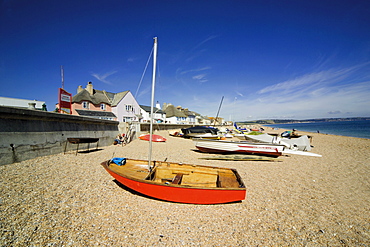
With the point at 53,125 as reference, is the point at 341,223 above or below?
below

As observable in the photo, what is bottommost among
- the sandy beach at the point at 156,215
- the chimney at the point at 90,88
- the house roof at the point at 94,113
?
the sandy beach at the point at 156,215

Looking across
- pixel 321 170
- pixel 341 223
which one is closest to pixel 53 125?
pixel 341 223

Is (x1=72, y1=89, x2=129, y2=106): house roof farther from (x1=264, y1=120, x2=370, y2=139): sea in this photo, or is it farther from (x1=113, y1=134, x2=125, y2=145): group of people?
(x1=264, y1=120, x2=370, y2=139): sea

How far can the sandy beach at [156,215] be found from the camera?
3.41 metres

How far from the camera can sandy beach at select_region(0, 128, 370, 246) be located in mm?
3408

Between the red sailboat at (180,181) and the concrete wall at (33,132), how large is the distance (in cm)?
445

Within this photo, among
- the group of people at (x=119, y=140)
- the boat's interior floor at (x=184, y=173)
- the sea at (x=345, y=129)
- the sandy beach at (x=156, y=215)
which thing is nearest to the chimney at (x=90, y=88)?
the group of people at (x=119, y=140)

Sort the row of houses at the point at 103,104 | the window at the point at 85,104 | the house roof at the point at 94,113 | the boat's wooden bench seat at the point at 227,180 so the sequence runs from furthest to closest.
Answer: the window at the point at 85,104 → the row of houses at the point at 103,104 → the house roof at the point at 94,113 → the boat's wooden bench seat at the point at 227,180

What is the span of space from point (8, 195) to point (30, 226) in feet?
5.93

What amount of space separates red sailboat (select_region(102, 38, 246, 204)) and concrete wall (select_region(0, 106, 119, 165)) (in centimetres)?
445

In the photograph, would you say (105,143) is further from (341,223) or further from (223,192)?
(341,223)

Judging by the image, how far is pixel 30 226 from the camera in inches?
133

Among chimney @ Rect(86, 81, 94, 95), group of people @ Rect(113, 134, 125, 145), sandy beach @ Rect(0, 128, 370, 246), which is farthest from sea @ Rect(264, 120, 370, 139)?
chimney @ Rect(86, 81, 94, 95)

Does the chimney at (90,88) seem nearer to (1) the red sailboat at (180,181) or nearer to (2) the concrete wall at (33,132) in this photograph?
(2) the concrete wall at (33,132)
